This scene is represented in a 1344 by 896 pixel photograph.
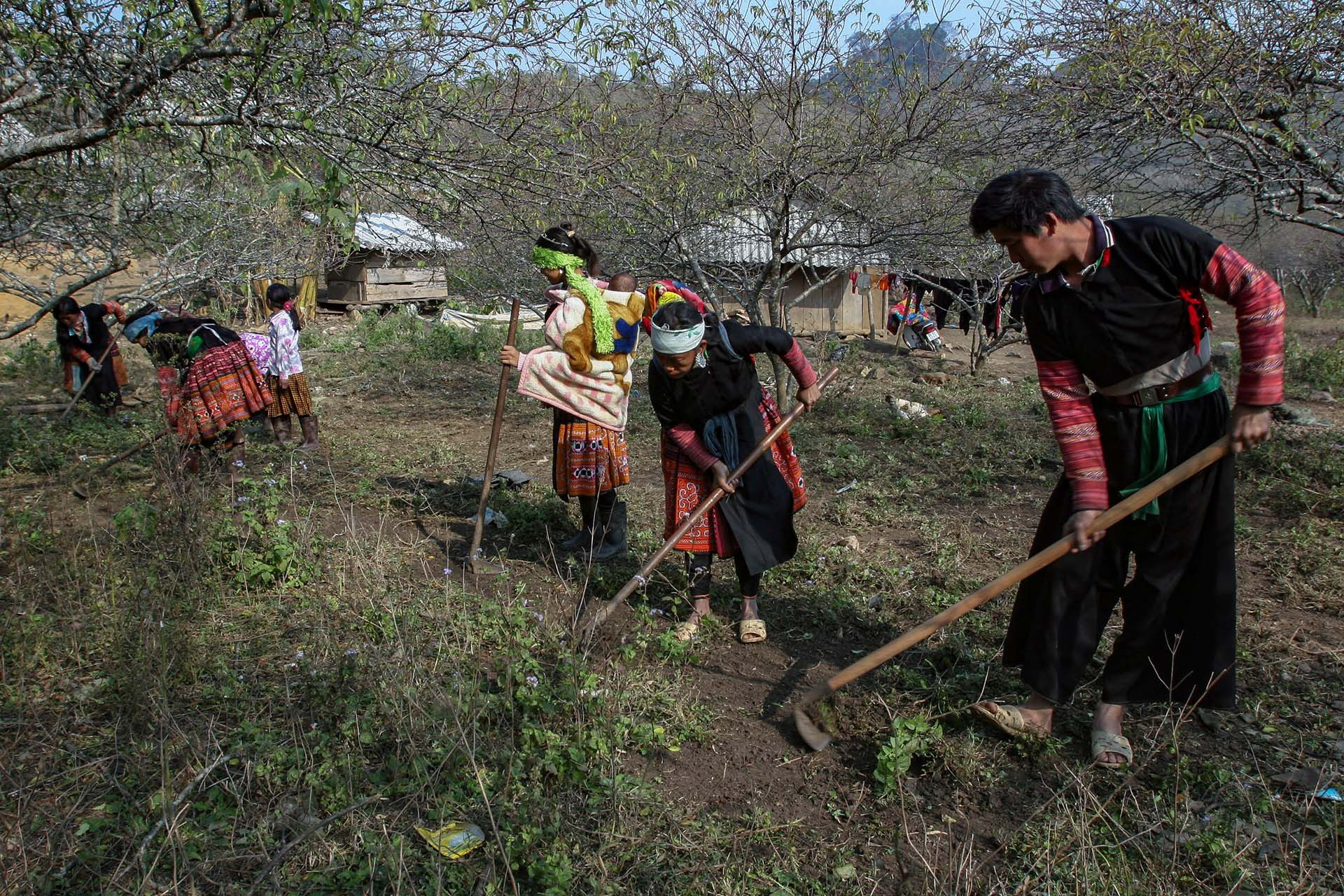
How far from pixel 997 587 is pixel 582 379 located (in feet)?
8.73

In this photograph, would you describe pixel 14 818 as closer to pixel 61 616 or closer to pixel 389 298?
pixel 61 616

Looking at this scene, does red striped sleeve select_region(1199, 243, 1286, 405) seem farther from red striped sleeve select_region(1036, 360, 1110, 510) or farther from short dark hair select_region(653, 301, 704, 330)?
short dark hair select_region(653, 301, 704, 330)

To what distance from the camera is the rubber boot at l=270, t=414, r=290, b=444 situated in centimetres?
778

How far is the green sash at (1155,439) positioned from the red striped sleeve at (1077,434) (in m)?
0.11

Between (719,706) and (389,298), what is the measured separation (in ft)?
59.4

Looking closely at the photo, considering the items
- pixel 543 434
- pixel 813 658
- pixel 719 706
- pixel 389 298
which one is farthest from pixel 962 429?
pixel 389 298

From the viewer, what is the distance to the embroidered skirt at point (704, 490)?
12.1 ft

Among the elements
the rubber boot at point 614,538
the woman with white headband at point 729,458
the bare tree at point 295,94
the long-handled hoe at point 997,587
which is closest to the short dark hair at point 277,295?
the bare tree at point 295,94

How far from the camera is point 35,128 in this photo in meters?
5.01

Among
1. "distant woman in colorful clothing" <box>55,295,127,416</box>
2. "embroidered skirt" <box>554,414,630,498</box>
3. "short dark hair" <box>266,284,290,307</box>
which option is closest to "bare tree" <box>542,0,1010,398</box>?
"embroidered skirt" <box>554,414,630,498</box>

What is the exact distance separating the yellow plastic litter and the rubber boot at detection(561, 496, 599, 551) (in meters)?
2.26

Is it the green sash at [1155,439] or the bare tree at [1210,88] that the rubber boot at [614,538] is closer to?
the green sash at [1155,439]

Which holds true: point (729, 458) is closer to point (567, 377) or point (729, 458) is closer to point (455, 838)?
point (567, 377)

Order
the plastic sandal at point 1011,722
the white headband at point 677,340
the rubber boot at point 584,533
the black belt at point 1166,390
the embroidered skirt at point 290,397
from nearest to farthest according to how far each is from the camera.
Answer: the black belt at point 1166,390, the plastic sandal at point 1011,722, the white headband at point 677,340, the rubber boot at point 584,533, the embroidered skirt at point 290,397
